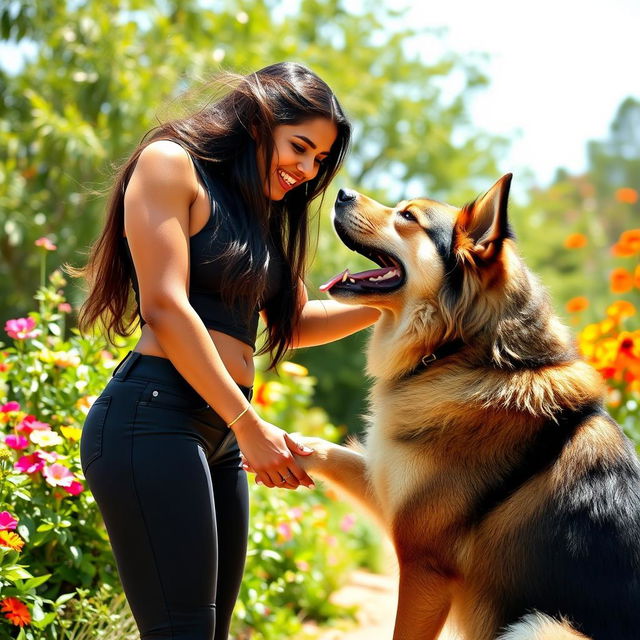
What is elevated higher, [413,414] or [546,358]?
[546,358]

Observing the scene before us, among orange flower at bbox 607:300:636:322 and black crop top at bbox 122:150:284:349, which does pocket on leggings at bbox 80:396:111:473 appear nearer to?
black crop top at bbox 122:150:284:349

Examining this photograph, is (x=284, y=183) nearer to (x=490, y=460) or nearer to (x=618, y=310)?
(x=490, y=460)

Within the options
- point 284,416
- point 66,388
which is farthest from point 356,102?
point 66,388

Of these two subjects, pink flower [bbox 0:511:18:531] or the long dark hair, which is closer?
the long dark hair

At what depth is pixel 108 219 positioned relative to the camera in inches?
105

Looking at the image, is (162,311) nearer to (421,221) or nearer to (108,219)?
(108,219)

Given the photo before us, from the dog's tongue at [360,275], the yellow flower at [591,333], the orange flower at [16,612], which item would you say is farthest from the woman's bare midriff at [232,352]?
the yellow flower at [591,333]

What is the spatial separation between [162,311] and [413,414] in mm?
1140

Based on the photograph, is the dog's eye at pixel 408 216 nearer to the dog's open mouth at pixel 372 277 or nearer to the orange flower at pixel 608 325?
the dog's open mouth at pixel 372 277

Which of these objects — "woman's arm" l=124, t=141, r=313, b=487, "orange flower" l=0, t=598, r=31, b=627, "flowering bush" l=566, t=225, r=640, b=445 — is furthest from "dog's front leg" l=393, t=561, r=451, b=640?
"flowering bush" l=566, t=225, r=640, b=445

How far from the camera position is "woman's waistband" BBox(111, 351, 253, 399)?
2418mm

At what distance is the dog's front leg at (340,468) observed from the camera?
3173mm

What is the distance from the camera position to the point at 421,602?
9.11 ft

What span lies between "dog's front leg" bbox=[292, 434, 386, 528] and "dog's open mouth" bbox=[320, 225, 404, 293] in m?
0.64
